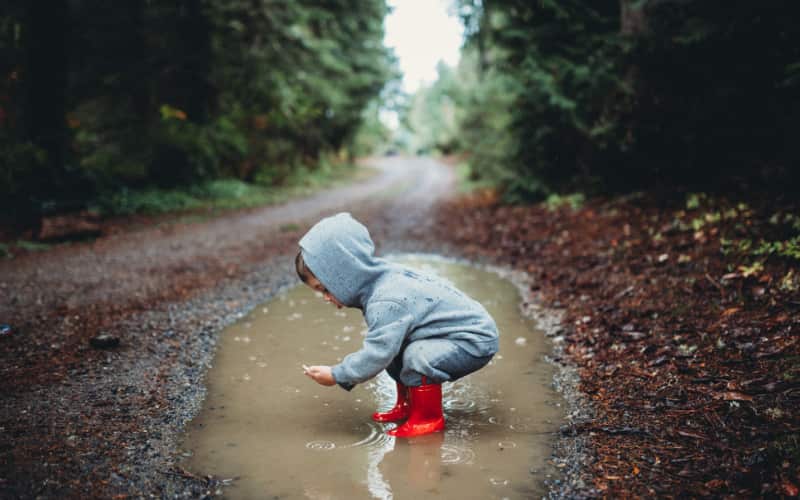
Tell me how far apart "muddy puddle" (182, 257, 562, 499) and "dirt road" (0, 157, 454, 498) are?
229 mm

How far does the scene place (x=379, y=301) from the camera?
313 cm

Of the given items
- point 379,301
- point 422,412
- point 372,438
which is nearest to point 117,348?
point 372,438

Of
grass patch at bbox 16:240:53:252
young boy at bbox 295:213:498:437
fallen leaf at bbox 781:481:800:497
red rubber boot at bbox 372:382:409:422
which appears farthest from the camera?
grass patch at bbox 16:240:53:252

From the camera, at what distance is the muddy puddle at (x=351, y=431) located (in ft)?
9.11

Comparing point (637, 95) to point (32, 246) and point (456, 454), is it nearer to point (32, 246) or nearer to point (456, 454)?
point (456, 454)

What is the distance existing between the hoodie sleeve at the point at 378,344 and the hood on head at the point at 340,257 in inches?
7.1

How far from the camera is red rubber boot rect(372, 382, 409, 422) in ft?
11.5

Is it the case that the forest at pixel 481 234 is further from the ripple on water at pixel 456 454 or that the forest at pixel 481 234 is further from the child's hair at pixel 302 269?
the child's hair at pixel 302 269

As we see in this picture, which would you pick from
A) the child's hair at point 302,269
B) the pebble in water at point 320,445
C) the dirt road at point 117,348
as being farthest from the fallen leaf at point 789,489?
the dirt road at point 117,348

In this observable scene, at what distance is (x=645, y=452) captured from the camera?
9.48 feet

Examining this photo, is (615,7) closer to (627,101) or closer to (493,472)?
(627,101)

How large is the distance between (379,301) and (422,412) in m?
0.71

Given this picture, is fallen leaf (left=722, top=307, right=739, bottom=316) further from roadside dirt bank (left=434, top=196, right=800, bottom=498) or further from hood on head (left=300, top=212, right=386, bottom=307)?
hood on head (left=300, top=212, right=386, bottom=307)

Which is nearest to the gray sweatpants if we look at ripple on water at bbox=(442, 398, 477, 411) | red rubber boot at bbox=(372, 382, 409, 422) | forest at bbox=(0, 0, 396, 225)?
red rubber boot at bbox=(372, 382, 409, 422)
